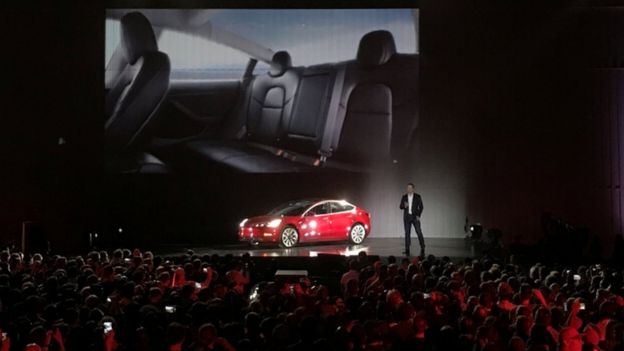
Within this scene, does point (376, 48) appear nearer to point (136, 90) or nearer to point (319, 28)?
point (319, 28)

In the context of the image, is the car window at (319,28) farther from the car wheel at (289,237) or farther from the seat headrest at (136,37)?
the car wheel at (289,237)

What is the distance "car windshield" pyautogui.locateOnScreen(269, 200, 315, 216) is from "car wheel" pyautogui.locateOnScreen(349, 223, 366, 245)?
125cm

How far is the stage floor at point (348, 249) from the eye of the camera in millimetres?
16375

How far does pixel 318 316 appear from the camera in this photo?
737 cm

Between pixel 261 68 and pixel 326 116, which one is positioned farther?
pixel 326 116

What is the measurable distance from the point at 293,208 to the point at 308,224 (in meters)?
0.80

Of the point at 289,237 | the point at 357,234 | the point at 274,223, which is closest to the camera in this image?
the point at 274,223

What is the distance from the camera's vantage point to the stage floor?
1638 cm

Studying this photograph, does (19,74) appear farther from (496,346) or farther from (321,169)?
(496,346)

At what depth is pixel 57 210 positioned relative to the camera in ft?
68.4

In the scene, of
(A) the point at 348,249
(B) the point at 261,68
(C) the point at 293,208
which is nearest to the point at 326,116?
(B) the point at 261,68

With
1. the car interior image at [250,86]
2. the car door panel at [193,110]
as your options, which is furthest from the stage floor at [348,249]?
the car door panel at [193,110]

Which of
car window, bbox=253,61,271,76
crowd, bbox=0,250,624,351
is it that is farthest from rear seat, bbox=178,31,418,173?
crowd, bbox=0,250,624,351

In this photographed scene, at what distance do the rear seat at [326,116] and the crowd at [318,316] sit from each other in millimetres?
10386
